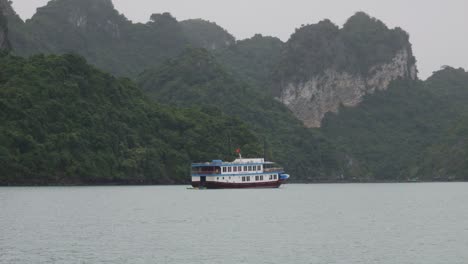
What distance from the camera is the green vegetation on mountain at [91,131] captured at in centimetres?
13050

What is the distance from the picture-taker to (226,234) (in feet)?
182

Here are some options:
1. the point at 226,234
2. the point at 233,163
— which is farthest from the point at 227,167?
the point at 226,234

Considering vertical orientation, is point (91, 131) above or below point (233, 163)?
above

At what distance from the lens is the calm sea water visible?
44.4 m

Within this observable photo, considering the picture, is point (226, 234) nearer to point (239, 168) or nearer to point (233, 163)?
point (233, 163)

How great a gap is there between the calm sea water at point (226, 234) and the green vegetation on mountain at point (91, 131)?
152 feet

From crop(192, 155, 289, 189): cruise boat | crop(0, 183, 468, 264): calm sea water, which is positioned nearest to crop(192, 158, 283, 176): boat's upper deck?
crop(192, 155, 289, 189): cruise boat

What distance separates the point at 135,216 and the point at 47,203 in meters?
17.6

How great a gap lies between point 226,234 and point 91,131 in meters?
94.7

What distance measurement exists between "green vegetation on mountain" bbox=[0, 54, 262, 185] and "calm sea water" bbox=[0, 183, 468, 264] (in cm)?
4640

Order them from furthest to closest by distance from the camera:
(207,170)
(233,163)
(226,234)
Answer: (207,170), (233,163), (226,234)

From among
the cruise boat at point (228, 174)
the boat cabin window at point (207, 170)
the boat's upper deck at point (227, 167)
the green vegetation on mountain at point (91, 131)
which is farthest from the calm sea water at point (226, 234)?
the green vegetation on mountain at point (91, 131)

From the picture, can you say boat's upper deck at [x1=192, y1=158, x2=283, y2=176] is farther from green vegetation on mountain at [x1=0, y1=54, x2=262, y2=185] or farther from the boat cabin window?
green vegetation on mountain at [x1=0, y1=54, x2=262, y2=185]

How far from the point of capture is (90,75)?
16425 centimetres
